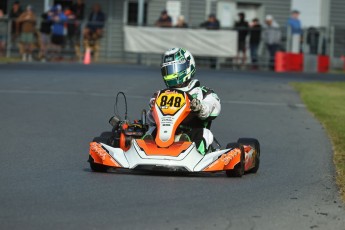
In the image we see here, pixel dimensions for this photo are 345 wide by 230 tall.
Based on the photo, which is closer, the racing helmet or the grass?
the racing helmet

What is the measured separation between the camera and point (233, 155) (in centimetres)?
988

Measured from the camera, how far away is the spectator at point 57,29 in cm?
3222

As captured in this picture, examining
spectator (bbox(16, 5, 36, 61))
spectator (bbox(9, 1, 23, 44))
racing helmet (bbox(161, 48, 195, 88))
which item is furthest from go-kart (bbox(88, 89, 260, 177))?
spectator (bbox(9, 1, 23, 44))

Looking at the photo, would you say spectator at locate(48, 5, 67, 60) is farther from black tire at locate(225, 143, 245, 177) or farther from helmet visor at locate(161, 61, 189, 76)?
black tire at locate(225, 143, 245, 177)

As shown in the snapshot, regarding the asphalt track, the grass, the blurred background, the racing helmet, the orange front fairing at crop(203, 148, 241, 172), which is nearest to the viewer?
the asphalt track

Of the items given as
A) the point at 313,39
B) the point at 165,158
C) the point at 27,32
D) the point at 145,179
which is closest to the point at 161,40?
the point at 27,32

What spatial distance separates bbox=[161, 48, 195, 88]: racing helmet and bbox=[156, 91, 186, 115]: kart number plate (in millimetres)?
469

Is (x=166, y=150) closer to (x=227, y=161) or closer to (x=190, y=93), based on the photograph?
(x=227, y=161)

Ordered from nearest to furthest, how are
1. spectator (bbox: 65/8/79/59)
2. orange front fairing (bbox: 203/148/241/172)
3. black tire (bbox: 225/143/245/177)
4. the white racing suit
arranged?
orange front fairing (bbox: 203/148/241/172)
black tire (bbox: 225/143/245/177)
the white racing suit
spectator (bbox: 65/8/79/59)

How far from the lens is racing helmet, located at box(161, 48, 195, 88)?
34.9 ft

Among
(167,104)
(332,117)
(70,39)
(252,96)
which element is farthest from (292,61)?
(167,104)

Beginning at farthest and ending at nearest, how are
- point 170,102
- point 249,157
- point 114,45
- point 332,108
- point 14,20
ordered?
point 114,45, point 14,20, point 332,108, point 249,157, point 170,102

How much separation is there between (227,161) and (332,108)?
9.86 metres

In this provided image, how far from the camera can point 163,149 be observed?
981cm
